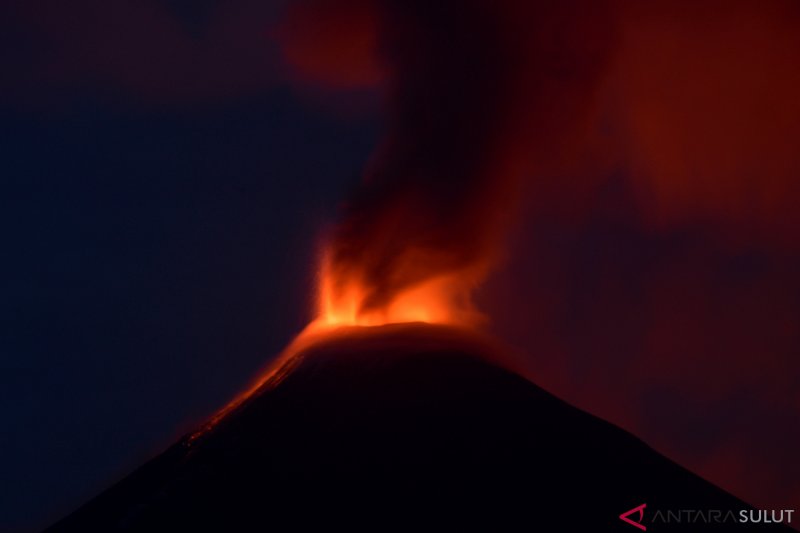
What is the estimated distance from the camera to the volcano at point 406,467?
37.1 feet

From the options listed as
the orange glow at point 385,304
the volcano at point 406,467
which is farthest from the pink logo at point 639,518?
the orange glow at point 385,304

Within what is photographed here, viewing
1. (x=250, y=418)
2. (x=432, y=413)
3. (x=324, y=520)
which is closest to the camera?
(x=324, y=520)

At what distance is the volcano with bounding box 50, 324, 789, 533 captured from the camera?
11.3m

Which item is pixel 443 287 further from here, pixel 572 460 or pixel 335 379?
pixel 572 460

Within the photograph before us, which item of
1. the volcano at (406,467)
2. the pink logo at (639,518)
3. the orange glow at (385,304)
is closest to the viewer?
the pink logo at (639,518)

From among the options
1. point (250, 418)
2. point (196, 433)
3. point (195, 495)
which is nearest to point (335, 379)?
point (250, 418)

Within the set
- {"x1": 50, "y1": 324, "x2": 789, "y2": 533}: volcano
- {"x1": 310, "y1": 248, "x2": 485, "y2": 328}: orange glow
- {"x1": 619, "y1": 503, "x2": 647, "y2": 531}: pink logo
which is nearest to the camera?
{"x1": 619, "y1": 503, "x2": 647, "y2": 531}: pink logo

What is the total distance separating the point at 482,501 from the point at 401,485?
143 centimetres

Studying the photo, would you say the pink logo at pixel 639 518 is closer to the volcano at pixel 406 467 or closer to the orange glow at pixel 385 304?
the volcano at pixel 406 467

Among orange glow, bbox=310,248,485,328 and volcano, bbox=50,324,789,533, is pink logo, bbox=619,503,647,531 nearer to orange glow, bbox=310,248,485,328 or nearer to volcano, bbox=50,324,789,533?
volcano, bbox=50,324,789,533

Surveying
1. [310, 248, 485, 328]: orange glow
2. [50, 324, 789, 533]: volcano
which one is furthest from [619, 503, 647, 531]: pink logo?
[310, 248, 485, 328]: orange glow

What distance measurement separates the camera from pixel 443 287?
2728cm

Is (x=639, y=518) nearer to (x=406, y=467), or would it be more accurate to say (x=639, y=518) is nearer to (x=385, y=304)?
(x=406, y=467)

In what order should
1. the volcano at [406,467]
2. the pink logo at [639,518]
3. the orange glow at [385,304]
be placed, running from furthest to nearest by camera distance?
the orange glow at [385,304] → the volcano at [406,467] → the pink logo at [639,518]
